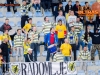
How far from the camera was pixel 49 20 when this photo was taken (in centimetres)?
1972

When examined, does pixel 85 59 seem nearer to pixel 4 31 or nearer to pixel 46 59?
pixel 46 59

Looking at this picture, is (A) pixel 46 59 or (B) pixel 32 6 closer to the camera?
(A) pixel 46 59

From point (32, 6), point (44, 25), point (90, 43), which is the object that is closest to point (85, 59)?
point (90, 43)

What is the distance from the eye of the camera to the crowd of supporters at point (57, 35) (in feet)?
60.4

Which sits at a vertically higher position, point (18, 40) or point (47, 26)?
point (47, 26)

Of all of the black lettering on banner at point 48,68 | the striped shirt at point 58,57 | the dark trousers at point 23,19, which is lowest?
the black lettering on banner at point 48,68

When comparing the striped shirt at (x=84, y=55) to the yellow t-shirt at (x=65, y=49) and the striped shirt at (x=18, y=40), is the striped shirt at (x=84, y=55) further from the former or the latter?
the striped shirt at (x=18, y=40)

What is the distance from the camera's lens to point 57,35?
747 inches

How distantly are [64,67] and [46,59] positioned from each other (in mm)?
1447

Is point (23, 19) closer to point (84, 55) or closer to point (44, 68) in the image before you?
point (44, 68)

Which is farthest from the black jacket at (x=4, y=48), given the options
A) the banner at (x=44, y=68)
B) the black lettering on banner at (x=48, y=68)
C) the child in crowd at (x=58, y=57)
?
the child in crowd at (x=58, y=57)

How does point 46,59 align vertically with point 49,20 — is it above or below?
below

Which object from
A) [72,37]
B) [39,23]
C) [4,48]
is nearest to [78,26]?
[72,37]

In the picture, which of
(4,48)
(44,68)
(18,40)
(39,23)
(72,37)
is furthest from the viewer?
(39,23)
